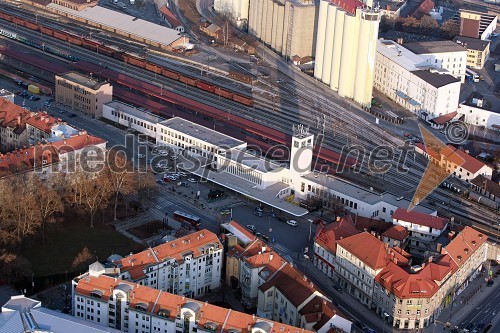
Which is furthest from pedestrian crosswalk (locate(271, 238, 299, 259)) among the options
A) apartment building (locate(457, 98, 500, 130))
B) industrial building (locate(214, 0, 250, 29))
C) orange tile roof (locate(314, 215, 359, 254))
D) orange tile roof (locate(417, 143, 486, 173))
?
industrial building (locate(214, 0, 250, 29))

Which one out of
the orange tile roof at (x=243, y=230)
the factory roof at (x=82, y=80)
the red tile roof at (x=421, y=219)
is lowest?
the red tile roof at (x=421, y=219)

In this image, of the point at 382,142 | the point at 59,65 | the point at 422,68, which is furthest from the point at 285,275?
the point at 59,65

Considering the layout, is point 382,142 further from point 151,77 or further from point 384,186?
point 151,77

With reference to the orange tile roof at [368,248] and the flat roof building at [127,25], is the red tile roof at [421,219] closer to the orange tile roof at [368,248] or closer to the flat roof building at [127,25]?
the orange tile roof at [368,248]

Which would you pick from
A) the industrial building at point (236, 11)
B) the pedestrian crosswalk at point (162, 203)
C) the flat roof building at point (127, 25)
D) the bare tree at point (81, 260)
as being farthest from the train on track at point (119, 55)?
A: the bare tree at point (81, 260)

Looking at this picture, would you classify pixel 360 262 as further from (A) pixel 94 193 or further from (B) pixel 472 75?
(B) pixel 472 75
